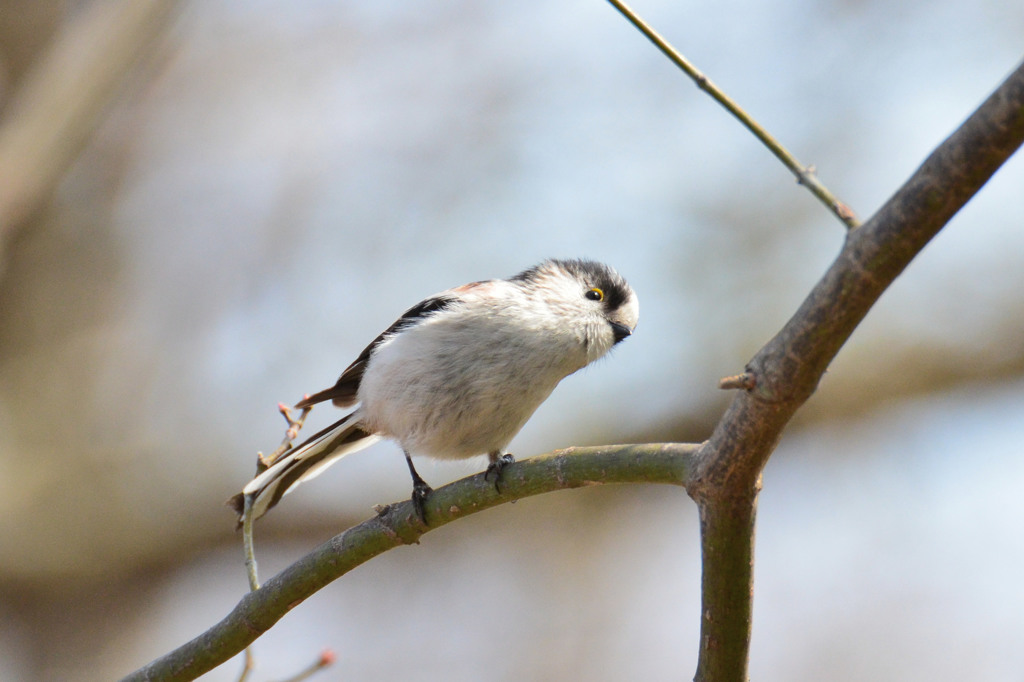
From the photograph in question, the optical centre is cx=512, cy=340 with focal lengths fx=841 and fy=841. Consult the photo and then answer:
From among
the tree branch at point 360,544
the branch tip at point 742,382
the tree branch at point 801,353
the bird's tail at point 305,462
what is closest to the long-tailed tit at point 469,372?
the bird's tail at point 305,462

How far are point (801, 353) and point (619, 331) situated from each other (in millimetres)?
2146

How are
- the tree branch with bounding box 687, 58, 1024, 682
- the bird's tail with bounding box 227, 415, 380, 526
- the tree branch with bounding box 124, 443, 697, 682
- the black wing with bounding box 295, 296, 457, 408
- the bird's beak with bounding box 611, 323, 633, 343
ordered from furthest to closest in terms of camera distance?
the black wing with bounding box 295, 296, 457, 408 → the bird's beak with bounding box 611, 323, 633, 343 → the bird's tail with bounding box 227, 415, 380, 526 → the tree branch with bounding box 124, 443, 697, 682 → the tree branch with bounding box 687, 58, 1024, 682

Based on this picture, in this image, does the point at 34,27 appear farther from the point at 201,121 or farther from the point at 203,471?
the point at 203,471

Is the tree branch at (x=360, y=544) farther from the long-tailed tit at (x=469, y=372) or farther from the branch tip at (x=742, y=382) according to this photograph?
the branch tip at (x=742, y=382)

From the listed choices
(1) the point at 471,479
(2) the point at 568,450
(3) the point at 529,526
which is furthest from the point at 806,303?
(3) the point at 529,526

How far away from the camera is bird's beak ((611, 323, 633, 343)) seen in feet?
11.9

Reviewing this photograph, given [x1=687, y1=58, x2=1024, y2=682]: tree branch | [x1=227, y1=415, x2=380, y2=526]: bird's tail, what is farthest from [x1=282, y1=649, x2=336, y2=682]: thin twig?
[x1=687, y1=58, x2=1024, y2=682]: tree branch

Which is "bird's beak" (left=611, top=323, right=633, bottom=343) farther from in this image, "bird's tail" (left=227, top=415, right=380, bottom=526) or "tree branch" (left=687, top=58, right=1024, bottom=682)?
"tree branch" (left=687, top=58, right=1024, bottom=682)

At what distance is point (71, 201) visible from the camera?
28.9 ft

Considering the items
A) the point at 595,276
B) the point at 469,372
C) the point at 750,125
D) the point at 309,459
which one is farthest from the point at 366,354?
the point at 750,125

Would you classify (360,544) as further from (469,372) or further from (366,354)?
(366,354)

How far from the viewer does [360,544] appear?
2.50 meters

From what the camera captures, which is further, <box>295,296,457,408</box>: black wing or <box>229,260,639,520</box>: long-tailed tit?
<box>295,296,457,408</box>: black wing

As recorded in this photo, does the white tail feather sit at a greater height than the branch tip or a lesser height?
greater
